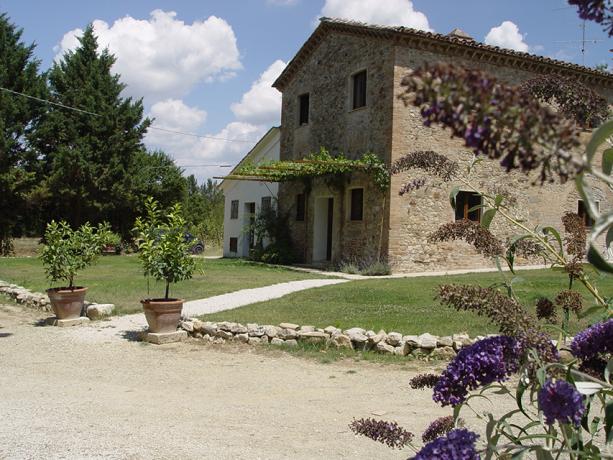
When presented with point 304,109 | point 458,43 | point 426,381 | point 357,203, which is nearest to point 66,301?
point 426,381

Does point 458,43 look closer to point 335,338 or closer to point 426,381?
point 335,338

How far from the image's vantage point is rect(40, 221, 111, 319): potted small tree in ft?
28.9

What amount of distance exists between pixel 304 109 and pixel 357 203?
17.3ft

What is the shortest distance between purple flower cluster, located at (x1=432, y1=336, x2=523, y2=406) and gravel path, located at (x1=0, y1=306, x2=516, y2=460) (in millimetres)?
2269

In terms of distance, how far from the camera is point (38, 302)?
1055 cm

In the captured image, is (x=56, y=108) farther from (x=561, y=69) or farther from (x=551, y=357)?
(x=551, y=357)

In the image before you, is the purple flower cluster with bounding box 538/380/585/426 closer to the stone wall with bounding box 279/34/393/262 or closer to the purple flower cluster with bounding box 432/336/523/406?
the purple flower cluster with bounding box 432/336/523/406

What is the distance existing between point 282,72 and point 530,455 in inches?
735

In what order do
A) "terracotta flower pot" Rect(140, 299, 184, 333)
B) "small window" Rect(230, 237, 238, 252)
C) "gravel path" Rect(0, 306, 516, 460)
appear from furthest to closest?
"small window" Rect(230, 237, 238, 252), "terracotta flower pot" Rect(140, 299, 184, 333), "gravel path" Rect(0, 306, 516, 460)

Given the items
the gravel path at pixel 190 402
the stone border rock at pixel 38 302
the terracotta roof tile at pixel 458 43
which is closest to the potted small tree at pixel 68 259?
the stone border rock at pixel 38 302

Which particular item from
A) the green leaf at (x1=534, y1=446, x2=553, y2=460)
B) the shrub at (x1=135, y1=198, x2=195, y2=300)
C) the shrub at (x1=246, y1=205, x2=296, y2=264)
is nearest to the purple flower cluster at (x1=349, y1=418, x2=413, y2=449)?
the green leaf at (x1=534, y1=446, x2=553, y2=460)

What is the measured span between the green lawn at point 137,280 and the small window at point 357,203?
2364 millimetres

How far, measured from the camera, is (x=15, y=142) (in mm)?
24031

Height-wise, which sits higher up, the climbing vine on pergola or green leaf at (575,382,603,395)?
the climbing vine on pergola
